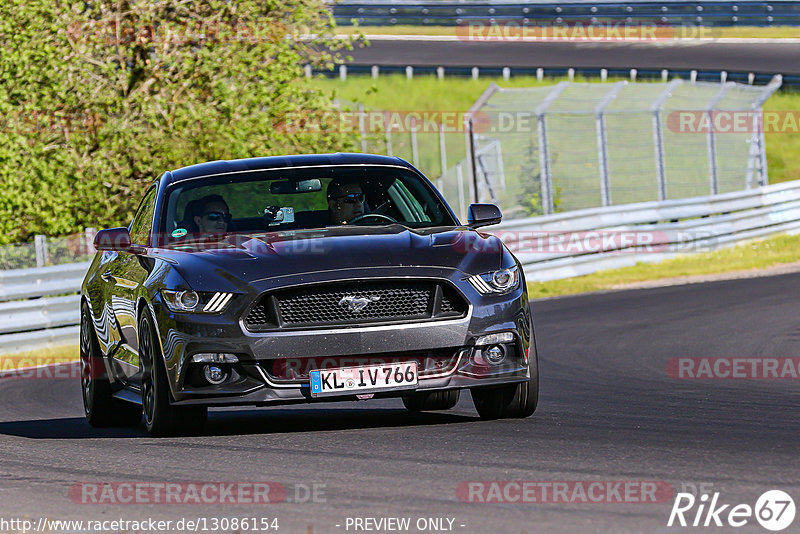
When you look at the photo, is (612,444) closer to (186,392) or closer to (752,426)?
(752,426)

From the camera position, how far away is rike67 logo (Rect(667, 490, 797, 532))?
17.6 ft

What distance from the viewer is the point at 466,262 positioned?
8281mm

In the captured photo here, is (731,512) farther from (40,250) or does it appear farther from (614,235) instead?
(614,235)

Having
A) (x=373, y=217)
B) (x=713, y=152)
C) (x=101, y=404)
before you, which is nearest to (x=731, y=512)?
(x=373, y=217)

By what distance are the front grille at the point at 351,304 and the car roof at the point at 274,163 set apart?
182 centimetres

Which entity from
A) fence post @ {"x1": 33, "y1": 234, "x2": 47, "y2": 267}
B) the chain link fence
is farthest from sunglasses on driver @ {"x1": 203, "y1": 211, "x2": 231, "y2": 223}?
the chain link fence

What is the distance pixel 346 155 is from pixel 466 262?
2031 mm

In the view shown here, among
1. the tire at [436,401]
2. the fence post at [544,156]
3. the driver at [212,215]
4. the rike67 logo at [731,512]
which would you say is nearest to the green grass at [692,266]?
the fence post at [544,156]

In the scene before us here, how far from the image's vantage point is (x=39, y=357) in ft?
56.2

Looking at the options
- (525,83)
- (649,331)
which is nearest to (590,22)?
(525,83)

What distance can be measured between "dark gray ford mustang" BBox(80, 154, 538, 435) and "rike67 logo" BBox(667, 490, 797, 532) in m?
2.49

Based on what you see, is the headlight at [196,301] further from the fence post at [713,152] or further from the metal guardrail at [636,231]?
the fence post at [713,152]

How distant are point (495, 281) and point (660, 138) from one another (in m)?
17.9

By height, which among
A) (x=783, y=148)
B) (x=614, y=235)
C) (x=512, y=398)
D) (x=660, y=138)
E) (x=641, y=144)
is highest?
(x=512, y=398)
